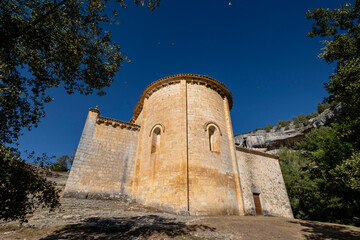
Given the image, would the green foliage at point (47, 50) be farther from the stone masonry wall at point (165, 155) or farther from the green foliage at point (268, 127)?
the green foliage at point (268, 127)

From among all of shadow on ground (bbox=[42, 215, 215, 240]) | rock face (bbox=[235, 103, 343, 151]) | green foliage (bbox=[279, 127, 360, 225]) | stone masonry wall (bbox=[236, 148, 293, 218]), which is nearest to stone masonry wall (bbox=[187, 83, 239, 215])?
stone masonry wall (bbox=[236, 148, 293, 218])

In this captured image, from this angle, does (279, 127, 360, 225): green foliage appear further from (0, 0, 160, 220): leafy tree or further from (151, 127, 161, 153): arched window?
(0, 0, 160, 220): leafy tree

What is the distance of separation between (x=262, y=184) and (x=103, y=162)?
45.4ft

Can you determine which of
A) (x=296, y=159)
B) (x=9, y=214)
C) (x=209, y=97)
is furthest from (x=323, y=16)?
(x=296, y=159)

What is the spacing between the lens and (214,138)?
44.7ft

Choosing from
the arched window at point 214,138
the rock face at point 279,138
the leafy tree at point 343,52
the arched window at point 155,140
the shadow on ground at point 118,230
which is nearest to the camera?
the shadow on ground at point 118,230

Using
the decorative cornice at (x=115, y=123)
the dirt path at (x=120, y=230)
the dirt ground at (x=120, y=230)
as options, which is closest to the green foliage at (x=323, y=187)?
the dirt ground at (x=120, y=230)

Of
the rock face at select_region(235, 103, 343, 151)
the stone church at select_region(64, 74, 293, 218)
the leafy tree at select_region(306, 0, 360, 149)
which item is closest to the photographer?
the leafy tree at select_region(306, 0, 360, 149)

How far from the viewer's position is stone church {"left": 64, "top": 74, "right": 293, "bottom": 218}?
36.6 ft

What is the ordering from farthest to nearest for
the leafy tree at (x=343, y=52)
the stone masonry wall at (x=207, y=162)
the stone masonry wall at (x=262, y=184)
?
1. the stone masonry wall at (x=262, y=184)
2. the stone masonry wall at (x=207, y=162)
3. the leafy tree at (x=343, y=52)

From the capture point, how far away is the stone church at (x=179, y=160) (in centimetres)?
1116

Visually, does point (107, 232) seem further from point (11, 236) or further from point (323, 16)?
point (323, 16)

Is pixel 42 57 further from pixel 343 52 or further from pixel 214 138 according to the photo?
pixel 343 52

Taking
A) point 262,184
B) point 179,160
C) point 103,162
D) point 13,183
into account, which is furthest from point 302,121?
point 13,183
